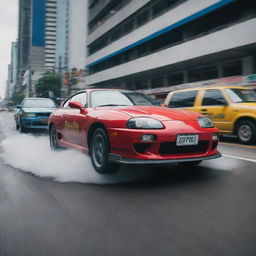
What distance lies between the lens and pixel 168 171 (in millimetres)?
4297

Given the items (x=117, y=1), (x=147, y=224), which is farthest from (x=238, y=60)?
(x=117, y=1)

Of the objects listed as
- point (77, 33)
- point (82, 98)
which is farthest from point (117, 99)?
point (77, 33)

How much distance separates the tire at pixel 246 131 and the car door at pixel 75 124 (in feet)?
14.8

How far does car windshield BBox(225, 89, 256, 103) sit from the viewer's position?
805cm

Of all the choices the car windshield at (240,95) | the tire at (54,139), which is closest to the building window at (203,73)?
the car windshield at (240,95)

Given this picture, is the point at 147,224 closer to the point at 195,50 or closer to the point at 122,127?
the point at 122,127

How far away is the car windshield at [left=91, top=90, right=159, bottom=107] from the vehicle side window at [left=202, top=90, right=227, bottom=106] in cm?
387

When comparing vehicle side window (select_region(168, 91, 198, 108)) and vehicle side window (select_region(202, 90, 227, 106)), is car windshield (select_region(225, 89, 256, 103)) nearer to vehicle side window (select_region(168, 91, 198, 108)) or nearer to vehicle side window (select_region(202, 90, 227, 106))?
vehicle side window (select_region(202, 90, 227, 106))

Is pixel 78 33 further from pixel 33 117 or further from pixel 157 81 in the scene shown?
pixel 33 117

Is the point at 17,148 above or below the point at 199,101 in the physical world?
below

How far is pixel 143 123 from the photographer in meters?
3.63

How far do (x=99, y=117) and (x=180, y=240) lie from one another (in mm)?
2317

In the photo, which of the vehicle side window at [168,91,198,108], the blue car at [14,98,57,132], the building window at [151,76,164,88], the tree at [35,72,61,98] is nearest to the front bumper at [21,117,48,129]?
the blue car at [14,98,57,132]

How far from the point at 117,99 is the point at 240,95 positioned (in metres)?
4.69
